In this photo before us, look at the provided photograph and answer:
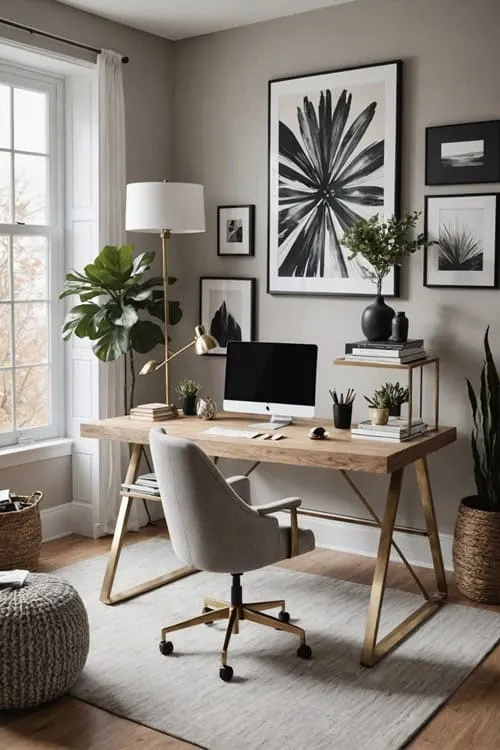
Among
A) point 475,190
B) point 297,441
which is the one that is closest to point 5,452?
point 297,441

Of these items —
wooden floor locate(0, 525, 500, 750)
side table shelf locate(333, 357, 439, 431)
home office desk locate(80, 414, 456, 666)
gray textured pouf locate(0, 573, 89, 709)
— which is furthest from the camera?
side table shelf locate(333, 357, 439, 431)

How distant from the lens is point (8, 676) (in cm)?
293

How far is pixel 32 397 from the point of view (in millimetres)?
4938

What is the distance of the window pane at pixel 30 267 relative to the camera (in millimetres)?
4793

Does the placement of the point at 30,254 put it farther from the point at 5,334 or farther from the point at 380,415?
the point at 380,415

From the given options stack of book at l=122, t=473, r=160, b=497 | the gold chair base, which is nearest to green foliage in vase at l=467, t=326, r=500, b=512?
the gold chair base

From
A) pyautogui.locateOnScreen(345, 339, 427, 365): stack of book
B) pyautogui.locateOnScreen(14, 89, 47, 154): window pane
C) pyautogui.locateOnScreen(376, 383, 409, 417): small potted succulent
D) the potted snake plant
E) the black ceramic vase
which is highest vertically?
pyautogui.locateOnScreen(14, 89, 47, 154): window pane

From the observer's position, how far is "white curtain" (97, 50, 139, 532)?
479 centimetres

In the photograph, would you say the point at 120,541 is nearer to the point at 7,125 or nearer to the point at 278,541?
the point at 278,541

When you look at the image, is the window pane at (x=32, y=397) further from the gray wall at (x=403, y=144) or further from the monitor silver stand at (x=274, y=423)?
the monitor silver stand at (x=274, y=423)

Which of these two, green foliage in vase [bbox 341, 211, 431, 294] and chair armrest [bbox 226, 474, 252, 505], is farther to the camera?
green foliage in vase [bbox 341, 211, 431, 294]

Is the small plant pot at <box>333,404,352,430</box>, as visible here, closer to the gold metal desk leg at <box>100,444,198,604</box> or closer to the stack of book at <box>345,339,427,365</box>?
the stack of book at <box>345,339,427,365</box>

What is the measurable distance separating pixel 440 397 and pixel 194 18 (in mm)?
2376

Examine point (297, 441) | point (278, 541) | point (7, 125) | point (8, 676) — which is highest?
point (7, 125)
